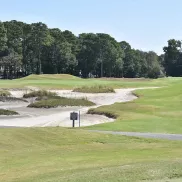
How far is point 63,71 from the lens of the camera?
563 ft

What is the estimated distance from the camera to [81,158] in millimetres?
21531

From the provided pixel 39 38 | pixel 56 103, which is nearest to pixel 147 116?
pixel 56 103

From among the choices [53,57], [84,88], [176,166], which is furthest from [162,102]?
[53,57]

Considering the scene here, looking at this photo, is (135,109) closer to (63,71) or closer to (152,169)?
(152,169)

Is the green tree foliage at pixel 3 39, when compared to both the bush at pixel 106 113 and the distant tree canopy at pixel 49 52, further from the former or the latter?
the bush at pixel 106 113

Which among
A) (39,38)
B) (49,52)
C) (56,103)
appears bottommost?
(56,103)

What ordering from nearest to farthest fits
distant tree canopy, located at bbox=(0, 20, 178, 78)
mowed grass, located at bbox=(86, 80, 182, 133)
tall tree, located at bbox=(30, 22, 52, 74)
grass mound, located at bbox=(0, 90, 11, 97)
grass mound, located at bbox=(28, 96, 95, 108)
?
mowed grass, located at bbox=(86, 80, 182, 133)
grass mound, located at bbox=(28, 96, 95, 108)
grass mound, located at bbox=(0, 90, 11, 97)
distant tree canopy, located at bbox=(0, 20, 178, 78)
tall tree, located at bbox=(30, 22, 52, 74)

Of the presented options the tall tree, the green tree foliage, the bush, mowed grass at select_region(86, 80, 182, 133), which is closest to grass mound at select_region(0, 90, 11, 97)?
mowed grass at select_region(86, 80, 182, 133)

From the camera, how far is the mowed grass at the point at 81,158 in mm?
14328

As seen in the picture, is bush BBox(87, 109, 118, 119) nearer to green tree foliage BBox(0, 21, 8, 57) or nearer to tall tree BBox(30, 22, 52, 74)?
green tree foliage BBox(0, 21, 8, 57)

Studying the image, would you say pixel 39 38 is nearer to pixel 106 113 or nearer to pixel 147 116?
pixel 106 113

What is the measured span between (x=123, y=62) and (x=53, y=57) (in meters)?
41.8

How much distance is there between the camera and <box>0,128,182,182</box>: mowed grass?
1433cm

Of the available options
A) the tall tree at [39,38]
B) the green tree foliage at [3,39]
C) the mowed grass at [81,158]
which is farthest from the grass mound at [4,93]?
the tall tree at [39,38]
